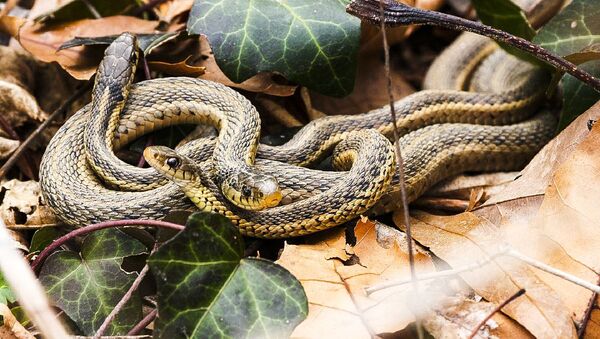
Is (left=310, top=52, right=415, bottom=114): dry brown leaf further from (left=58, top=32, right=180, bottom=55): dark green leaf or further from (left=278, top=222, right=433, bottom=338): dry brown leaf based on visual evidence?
(left=278, top=222, right=433, bottom=338): dry brown leaf

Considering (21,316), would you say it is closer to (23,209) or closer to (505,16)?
(23,209)

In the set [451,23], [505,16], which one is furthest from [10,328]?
[505,16]

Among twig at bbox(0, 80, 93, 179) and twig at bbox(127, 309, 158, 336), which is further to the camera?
twig at bbox(0, 80, 93, 179)

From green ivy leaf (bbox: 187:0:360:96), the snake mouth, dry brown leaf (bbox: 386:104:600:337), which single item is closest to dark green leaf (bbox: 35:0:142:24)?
green ivy leaf (bbox: 187:0:360:96)

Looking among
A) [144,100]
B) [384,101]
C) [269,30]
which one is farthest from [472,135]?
[144,100]

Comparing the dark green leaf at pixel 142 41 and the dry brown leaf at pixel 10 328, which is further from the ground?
the dark green leaf at pixel 142 41

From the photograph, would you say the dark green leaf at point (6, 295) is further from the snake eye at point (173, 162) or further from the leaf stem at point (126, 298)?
the snake eye at point (173, 162)

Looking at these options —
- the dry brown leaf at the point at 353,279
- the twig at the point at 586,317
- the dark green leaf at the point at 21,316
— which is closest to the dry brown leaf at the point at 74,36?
the dark green leaf at the point at 21,316
